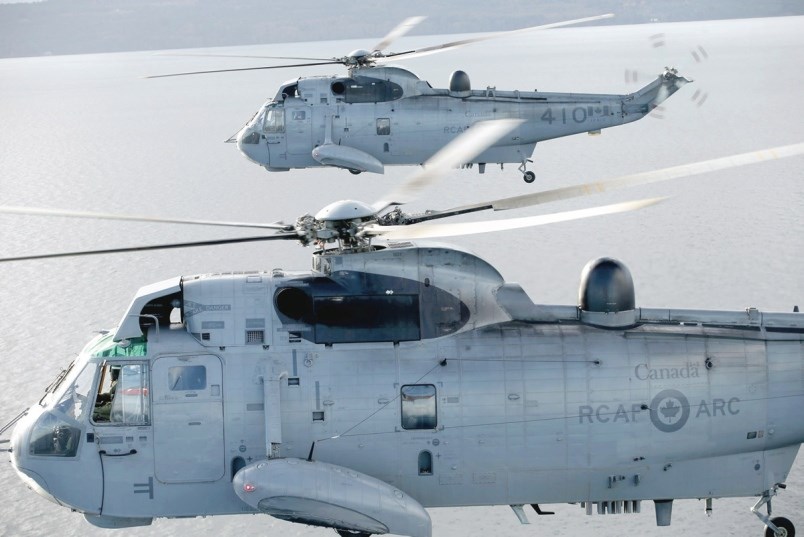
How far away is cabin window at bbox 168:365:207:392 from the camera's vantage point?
61.1 ft

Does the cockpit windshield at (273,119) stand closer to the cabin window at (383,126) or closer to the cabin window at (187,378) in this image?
the cabin window at (383,126)

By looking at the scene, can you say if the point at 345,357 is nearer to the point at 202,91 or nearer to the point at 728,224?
the point at 728,224

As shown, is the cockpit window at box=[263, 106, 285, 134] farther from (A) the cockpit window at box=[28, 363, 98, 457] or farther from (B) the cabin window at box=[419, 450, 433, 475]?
(B) the cabin window at box=[419, 450, 433, 475]

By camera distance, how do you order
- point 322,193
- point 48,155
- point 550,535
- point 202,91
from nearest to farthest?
point 550,535 < point 322,193 < point 48,155 < point 202,91

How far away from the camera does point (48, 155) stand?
236 feet

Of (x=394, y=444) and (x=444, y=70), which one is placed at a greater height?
(x=444, y=70)

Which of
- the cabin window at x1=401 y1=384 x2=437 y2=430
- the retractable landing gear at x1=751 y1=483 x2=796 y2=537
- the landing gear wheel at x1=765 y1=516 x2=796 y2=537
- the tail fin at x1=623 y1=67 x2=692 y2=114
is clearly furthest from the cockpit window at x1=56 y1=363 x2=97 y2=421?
the tail fin at x1=623 y1=67 x2=692 y2=114

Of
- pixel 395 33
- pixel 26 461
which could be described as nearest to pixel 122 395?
pixel 26 461

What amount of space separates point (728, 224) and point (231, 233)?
18397mm

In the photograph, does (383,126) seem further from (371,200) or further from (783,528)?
(783,528)

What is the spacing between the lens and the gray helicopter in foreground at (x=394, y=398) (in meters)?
18.5

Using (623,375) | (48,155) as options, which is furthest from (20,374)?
(48,155)

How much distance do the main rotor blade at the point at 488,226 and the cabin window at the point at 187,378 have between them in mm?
3569

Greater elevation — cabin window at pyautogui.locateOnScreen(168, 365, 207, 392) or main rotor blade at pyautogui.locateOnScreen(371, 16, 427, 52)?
main rotor blade at pyautogui.locateOnScreen(371, 16, 427, 52)
